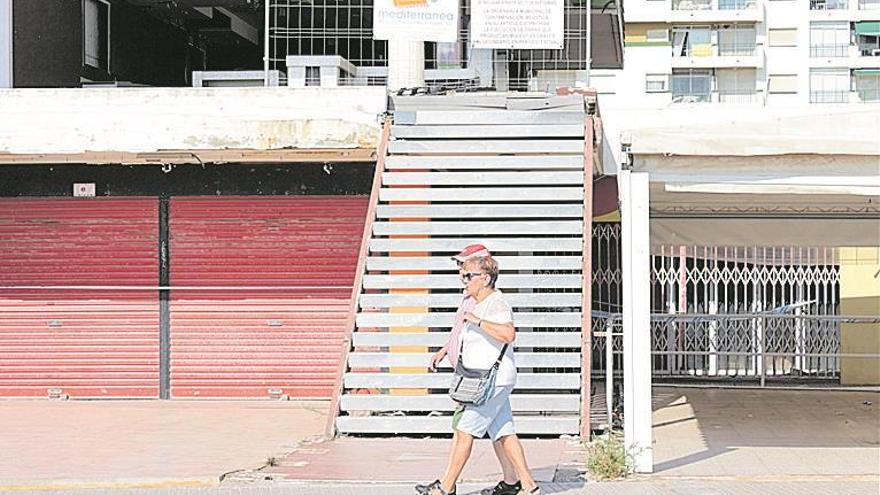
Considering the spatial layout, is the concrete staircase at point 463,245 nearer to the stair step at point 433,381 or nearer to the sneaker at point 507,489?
the stair step at point 433,381

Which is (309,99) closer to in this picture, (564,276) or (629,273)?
(564,276)

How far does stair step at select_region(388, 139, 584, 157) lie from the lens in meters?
12.1

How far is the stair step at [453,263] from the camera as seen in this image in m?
11.3

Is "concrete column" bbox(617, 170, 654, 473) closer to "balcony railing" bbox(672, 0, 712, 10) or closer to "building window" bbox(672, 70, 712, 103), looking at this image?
"building window" bbox(672, 70, 712, 103)

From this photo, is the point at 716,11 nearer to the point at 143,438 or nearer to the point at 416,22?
the point at 416,22

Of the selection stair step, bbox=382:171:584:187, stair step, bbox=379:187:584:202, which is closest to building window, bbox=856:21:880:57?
stair step, bbox=382:171:584:187

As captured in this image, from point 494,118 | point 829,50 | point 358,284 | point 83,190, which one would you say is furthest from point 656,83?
point 358,284

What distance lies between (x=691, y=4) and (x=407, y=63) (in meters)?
52.4

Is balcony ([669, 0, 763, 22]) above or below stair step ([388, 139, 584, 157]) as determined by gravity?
above

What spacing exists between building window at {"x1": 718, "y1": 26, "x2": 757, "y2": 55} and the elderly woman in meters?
58.5

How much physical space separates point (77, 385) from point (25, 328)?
0.87m

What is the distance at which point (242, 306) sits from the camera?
47.2 feet

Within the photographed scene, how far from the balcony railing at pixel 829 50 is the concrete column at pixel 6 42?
178 ft

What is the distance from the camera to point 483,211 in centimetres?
1166
